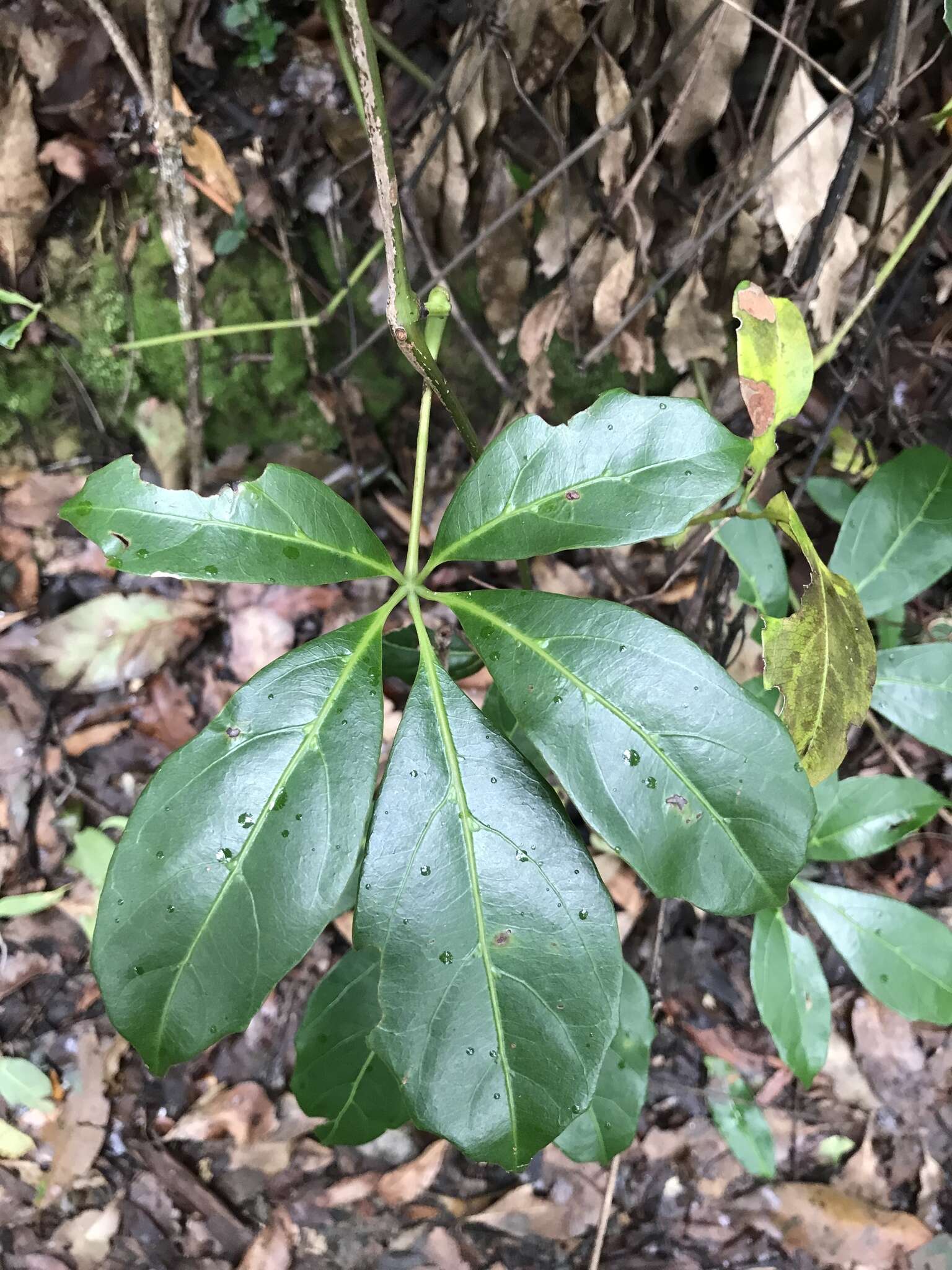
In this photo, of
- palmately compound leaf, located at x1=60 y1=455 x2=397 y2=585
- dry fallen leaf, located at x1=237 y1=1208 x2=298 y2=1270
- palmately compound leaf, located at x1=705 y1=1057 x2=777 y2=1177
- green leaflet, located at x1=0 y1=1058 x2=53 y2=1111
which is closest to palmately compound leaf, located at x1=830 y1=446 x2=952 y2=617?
palmately compound leaf, located at x1=60 y1=455 x2=397 y2=585

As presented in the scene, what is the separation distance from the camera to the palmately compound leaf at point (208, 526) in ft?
2.36

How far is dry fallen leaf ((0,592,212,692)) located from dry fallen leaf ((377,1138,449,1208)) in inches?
43.9

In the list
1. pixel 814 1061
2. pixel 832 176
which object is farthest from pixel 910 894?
pixel 832 176

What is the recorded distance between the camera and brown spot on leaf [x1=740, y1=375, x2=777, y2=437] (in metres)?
0.80

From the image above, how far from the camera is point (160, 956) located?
0.66 metres

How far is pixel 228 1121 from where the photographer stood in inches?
57.1

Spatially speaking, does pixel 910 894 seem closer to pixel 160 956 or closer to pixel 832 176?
pixel 832 176

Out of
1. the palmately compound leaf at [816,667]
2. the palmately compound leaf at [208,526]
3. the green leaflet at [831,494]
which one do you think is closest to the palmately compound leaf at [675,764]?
the palmately compound leaf at [816,667]

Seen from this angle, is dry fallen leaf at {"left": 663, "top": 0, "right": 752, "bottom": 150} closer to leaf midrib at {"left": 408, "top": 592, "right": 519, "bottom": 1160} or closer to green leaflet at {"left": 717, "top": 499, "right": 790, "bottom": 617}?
green leaflet at {"left": 717, "top": 499, "right": 790, "bottom": 617}

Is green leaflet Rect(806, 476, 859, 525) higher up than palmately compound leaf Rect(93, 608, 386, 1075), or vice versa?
green leaflet Rect(806, 476, 859, 525)

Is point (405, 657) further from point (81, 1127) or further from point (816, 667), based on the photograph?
point (81, 1127)

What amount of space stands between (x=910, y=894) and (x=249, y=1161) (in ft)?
4.79

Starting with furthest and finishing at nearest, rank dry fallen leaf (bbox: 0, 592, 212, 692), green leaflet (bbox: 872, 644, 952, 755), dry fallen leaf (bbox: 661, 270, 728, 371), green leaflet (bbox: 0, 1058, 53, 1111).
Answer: dry fallen leaf (bbox: 0, 592, 212, 692) < green leaflet (bbox: 0, 1058, 53, 1111) < dry fallen leaf (bbox: 661, 270, 728, 371) < green leaflet (bbox: 872, 644, 952, 755)

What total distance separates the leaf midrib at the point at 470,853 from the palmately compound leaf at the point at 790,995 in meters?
0.63
